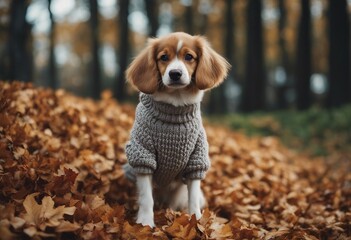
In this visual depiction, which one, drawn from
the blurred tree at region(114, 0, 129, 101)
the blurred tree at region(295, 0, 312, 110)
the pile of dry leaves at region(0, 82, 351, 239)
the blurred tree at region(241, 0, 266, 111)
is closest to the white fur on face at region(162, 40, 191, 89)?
the pile of dry leaves at region(0, 82, 351, 239)

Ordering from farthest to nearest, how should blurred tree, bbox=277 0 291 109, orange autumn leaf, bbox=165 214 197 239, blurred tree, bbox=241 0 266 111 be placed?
blurred tree, bbox=277 0 291 109
blurred tree, bbox=241 0 266 111
orange autumn leaf, bbox=165 214 197 239

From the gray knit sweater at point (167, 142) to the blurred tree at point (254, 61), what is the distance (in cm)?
1279

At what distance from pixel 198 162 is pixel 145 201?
1.79 feet

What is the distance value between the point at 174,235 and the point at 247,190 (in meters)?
1.75

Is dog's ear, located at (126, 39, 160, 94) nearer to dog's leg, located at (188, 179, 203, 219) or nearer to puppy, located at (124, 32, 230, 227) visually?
puppy, located at (124, 32, 230, 227)

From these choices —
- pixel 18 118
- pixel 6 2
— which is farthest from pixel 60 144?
pixel 6 2

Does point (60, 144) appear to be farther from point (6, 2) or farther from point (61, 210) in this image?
point (6, 2)

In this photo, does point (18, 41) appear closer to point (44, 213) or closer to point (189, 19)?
point (44, 213)

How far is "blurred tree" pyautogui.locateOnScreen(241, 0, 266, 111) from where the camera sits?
50.8 feet

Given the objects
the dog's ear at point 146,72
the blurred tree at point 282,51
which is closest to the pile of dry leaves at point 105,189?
the dog's ear at point 146,72

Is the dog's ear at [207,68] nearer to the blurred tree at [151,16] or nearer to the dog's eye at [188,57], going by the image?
the dog's eye at [188,57]

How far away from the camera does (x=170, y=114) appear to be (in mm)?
3213

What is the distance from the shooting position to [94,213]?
2764 mm

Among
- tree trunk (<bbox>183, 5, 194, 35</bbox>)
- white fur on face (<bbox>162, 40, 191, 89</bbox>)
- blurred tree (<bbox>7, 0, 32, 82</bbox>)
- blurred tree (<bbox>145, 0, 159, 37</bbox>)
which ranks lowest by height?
white fur on face (<bbox>162, 40, 191, 89</bbox>)
